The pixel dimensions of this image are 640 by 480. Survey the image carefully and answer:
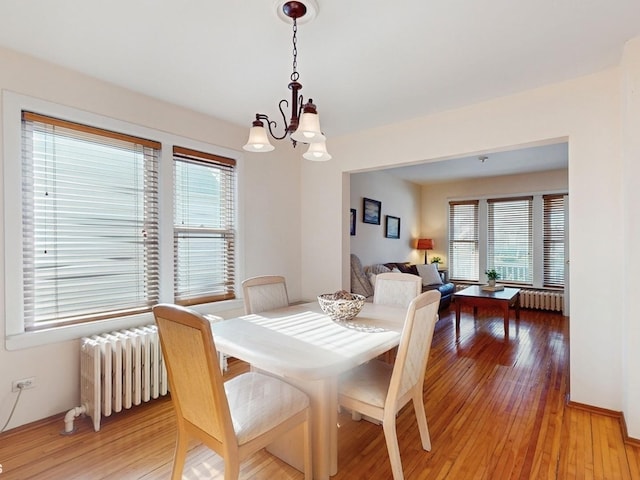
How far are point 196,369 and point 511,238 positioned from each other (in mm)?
6419

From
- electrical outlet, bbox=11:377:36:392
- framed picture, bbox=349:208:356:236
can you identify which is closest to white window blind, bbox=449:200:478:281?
framed picture, bbox=349:208:356:236

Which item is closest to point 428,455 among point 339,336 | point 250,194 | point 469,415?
point 469,415

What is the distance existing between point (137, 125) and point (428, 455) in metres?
3.10

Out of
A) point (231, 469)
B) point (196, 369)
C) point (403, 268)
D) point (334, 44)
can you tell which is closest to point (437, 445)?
point (231, 469)

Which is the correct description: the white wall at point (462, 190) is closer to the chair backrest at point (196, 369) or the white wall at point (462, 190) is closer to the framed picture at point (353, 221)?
the framed picture at point (353, 221)

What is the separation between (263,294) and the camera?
2.60m

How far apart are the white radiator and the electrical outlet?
6537mm

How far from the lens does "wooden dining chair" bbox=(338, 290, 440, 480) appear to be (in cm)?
159

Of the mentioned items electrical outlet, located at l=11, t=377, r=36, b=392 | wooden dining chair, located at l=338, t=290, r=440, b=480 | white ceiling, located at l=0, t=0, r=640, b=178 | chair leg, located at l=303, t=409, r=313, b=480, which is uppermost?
white ceiling, located at l=0, t=0, r=640, b=178

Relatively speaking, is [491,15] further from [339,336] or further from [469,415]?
[469,415]

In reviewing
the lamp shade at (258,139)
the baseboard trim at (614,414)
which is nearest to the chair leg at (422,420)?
the baseboard trim at (614,414)

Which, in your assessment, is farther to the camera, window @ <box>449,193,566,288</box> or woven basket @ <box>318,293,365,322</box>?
window @ <box>449,193,566,288</box>

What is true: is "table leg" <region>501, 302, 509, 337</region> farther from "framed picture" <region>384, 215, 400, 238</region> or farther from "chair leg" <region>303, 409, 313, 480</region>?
"chair leg" <region>303, 409, 313, 480</region>

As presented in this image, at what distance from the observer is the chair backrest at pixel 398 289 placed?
2.64 meters
